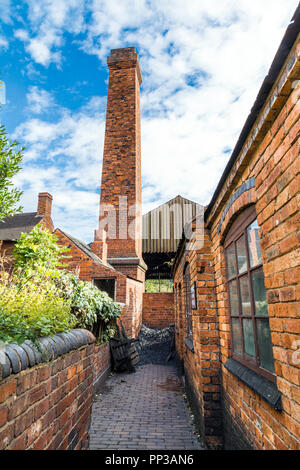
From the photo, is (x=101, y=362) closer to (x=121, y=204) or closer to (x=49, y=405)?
(x=49, y=405)

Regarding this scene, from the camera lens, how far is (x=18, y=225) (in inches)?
668

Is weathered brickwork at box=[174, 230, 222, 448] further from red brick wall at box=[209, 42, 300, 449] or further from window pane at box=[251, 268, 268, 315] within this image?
window pane at box=[251, 268, 268, 315]

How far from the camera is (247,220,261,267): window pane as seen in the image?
237cm

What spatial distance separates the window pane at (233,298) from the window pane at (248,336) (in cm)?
29

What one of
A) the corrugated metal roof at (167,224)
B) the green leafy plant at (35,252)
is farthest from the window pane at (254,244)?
the corrugated metal roof at (167,224)

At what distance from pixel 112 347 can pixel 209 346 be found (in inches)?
197

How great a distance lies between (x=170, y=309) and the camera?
1289cm

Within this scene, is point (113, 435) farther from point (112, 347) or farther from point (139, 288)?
point (139, 288)

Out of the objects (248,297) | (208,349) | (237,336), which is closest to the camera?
(248,297)

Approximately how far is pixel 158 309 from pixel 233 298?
33.5ft

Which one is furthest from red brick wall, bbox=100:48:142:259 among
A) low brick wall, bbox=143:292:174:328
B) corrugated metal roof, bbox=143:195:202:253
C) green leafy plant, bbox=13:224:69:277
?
green leafy plant, bbox=13:224:69:277

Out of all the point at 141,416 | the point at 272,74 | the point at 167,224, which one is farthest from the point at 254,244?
the point at 167,224

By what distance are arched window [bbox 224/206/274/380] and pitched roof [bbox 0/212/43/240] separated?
15.0 m
